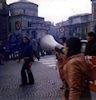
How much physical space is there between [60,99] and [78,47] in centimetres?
278

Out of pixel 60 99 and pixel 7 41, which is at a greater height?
pixel 7 41

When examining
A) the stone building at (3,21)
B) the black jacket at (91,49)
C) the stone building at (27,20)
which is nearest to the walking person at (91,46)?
the black jacket at (91,49)

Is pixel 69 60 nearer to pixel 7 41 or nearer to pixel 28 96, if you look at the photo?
pixel 28 96

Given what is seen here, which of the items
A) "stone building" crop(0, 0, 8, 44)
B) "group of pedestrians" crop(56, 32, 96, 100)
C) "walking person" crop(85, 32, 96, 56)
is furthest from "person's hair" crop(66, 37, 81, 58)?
"stone building" crop(0, 0, 8, 44)

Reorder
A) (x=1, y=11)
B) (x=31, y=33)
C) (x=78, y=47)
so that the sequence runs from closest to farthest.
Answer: (x=78, y=47) → (x=1, y=11) → (x=31, y=33)

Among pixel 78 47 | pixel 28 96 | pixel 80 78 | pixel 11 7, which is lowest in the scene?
pixel 28 96

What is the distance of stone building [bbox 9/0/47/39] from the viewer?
3900cm

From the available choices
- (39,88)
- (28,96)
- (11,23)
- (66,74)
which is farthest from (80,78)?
(11,23)

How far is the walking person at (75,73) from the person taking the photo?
1.93 m

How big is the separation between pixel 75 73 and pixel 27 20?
40914 mm

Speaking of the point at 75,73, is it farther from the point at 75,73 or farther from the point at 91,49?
the point at 91,49

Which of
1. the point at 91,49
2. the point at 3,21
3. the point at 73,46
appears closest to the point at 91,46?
the point at 91,49

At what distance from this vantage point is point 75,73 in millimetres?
1946

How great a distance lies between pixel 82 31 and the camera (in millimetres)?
44812
